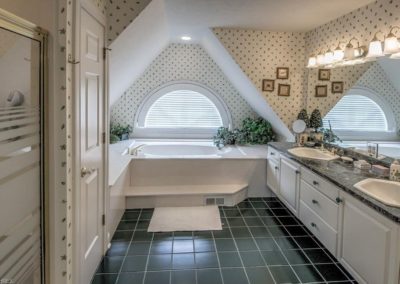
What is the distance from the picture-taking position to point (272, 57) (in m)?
3.89

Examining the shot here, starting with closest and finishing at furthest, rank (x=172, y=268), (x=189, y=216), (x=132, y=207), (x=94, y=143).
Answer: (x=94, y=143) < (x=172, y=268) < (x=189, y=216) < (x=132, y=207)

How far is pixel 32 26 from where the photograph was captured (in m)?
1.41

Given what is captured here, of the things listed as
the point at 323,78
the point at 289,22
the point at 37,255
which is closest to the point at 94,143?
the point at 37,255

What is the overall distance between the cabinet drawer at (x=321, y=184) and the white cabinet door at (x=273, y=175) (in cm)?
75

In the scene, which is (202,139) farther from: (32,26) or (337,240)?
(32,26)

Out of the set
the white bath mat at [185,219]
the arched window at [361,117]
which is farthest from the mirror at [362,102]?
the white bath mat at [185,219]

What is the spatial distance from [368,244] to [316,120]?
2191 millimetres

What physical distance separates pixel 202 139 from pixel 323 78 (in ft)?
7.68

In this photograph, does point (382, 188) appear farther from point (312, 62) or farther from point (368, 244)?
point (312, 62)

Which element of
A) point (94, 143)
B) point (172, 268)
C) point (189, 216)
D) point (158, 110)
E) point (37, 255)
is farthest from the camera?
point (158, 110)

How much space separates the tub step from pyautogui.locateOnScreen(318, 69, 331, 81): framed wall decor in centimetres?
180

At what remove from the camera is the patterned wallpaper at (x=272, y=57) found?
12.5 ft

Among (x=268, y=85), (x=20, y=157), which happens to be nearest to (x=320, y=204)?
(x=268, y=85)

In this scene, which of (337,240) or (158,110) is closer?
(337,240)
